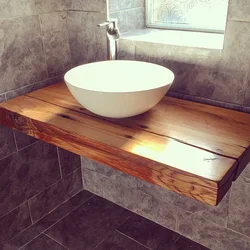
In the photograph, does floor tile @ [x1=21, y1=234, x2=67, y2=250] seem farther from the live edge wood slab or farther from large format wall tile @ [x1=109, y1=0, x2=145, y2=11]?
large format wall tile @ [x1=109, y1=0, x2=145, y2=11]

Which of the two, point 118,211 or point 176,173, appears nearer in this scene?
point 176,173

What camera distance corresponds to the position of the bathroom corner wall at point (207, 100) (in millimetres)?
1413

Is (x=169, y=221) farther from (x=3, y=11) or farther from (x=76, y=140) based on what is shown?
(x=3, y=11)

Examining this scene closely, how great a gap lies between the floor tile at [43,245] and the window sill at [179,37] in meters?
1.22

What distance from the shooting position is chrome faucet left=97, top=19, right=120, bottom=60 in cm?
162

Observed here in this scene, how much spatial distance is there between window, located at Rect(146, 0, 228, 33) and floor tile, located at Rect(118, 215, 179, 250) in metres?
1.17

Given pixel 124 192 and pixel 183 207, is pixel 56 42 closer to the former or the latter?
pixel 124 192

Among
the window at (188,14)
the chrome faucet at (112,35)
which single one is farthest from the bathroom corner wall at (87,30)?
the window at (188,14)

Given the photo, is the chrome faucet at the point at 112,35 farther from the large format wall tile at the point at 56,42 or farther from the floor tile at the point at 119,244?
the floor tile at the point at 119,244

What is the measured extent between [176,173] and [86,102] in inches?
18.9

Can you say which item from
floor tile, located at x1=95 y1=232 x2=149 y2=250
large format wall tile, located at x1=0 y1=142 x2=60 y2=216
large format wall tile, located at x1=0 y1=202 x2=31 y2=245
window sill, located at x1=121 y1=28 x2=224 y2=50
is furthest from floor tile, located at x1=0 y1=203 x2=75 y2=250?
window sill, located at x1=121 y1=28 x2=224 y2=50

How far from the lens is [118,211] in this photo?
7.00ft

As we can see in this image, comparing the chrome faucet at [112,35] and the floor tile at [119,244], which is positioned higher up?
the chrome faucet at [112,35]

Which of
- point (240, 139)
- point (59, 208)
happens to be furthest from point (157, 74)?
point (59, 208)
